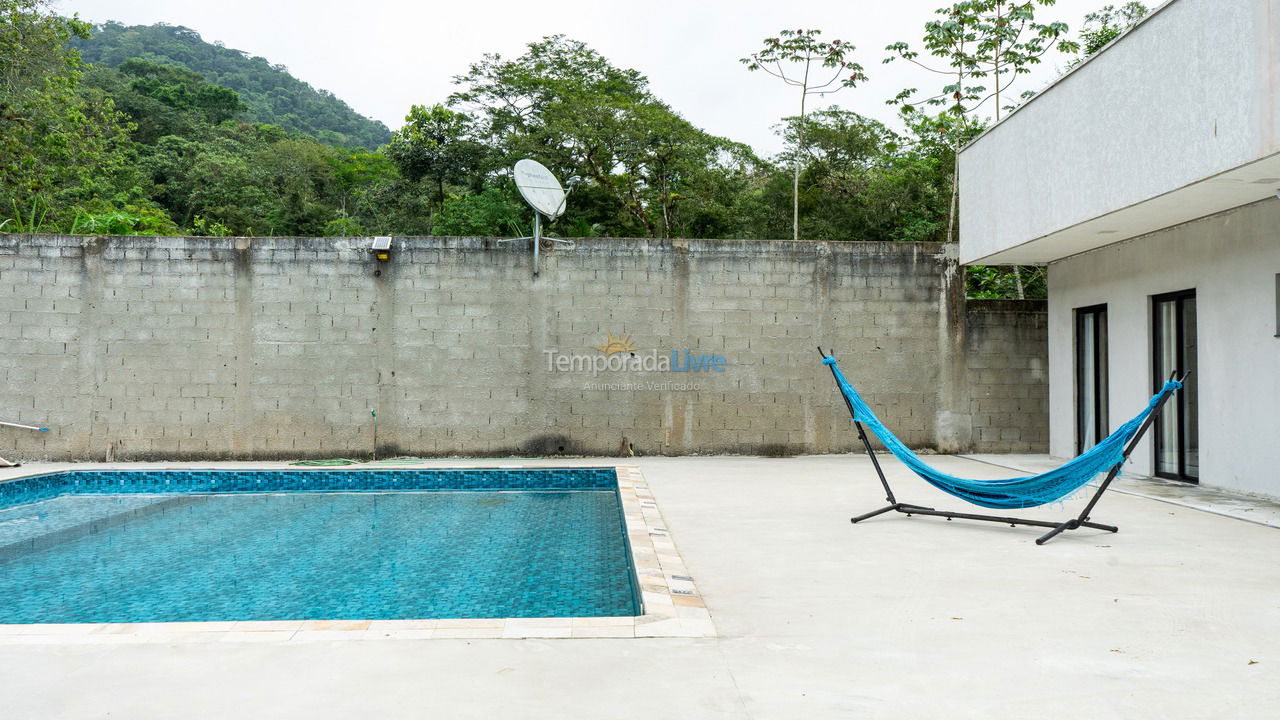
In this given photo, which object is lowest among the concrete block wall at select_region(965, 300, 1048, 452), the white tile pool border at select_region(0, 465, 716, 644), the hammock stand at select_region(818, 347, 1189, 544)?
the white tile pool border at select_region(0, 465, 716, 644)

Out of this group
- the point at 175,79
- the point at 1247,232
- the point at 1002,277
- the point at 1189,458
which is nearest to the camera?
the point at 1247,232

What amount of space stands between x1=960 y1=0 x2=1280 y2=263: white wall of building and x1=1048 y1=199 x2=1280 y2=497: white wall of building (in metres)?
0.27

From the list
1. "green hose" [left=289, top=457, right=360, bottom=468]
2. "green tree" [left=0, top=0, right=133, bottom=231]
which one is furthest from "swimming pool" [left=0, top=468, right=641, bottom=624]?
"green tree" [left=0, top=0, right=133, bottom=231]

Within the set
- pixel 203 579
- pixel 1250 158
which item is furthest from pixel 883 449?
pixel 203 579

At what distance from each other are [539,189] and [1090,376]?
6076 mm

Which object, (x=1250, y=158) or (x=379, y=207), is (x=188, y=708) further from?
(x=379, y=207)

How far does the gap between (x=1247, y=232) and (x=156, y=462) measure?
10117mm

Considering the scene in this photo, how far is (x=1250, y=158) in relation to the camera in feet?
14.2

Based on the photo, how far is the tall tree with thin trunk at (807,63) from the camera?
15.0 meters

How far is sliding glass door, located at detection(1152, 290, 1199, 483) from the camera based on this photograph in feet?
21.1

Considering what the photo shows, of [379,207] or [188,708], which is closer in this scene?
[188,708]
